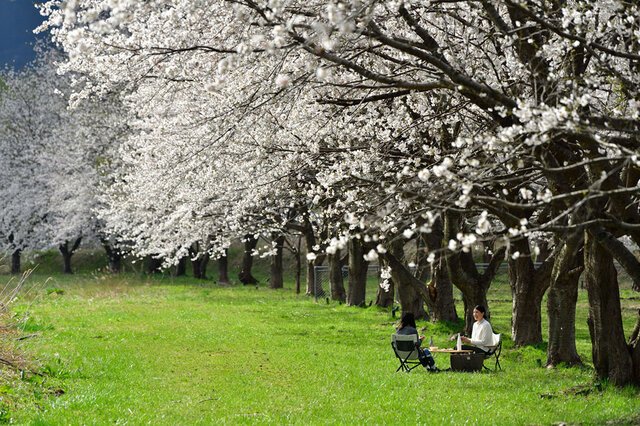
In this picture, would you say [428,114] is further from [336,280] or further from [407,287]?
[336,280]

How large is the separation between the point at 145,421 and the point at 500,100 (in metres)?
5.39

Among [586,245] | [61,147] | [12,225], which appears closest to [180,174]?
[586,245]

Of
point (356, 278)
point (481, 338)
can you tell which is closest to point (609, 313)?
point (481, 338)

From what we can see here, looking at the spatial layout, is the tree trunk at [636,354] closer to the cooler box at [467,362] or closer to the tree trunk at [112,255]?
the cooler box at [467,362]

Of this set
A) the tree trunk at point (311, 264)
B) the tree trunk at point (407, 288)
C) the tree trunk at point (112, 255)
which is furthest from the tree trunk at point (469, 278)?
the tree trunk at point (112, 255)

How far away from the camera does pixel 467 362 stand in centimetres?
1371

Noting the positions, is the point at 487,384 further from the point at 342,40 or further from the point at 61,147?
the point at 61,147

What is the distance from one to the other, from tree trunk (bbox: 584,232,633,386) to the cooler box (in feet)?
8.86

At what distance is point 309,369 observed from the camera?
13789 millimetres

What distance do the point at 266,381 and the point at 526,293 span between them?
661 cm

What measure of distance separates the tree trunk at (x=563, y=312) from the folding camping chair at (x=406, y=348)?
2.46 meters

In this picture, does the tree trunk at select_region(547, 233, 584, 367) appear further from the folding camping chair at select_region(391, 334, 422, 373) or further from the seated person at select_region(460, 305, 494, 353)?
the folding camping chair at select_region(391, 334, 422, 373)

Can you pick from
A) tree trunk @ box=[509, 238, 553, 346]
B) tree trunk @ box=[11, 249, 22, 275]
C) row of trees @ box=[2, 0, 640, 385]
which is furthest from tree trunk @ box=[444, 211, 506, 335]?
tree trunk @ box=[11, 249, 22, 275]

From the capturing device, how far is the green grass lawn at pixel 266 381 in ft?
31.5
